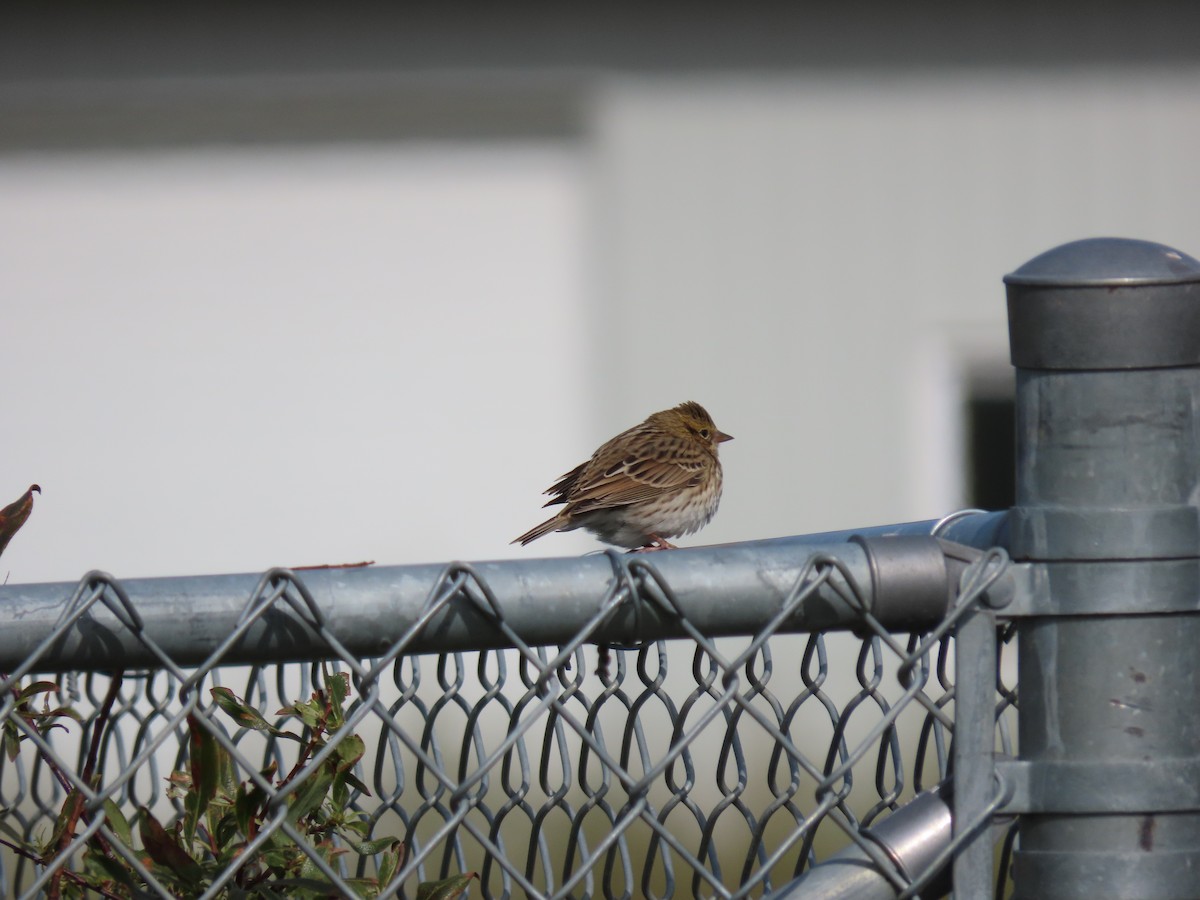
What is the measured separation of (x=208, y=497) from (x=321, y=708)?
17.7ft

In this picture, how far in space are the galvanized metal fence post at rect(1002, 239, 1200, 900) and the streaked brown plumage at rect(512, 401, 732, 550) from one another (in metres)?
3.72

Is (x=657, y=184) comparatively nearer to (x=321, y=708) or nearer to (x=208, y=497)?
(x=208, y=497)

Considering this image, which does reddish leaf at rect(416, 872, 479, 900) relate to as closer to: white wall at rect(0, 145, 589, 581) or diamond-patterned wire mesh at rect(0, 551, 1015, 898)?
diamond-patterned wire mesh at rect(0, 551, 1015, 898)

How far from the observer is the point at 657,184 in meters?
6.95

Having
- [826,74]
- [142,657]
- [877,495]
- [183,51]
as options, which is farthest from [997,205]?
[142,657]

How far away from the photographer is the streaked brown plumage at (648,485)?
5.58 metres

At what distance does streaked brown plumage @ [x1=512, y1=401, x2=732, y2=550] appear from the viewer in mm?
5582

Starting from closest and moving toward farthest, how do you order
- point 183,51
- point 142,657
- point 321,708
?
point 142,657 < point 321,708 < point 183,51

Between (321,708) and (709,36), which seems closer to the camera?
(321,708)

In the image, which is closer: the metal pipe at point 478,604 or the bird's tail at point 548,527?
the metal pipe at point 478,604

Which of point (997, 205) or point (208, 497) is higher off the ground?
point (997, 205)

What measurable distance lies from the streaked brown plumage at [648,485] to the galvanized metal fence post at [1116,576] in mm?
3722

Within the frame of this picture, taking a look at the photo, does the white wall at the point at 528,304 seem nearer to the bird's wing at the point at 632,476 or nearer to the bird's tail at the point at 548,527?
the bird's wing at the point at 632,476

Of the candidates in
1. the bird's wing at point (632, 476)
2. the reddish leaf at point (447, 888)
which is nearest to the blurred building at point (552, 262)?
the bird's wing at point (632, 476)
